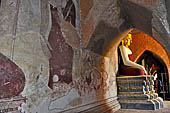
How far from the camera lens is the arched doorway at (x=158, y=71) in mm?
8195

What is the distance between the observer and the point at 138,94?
4.63 m

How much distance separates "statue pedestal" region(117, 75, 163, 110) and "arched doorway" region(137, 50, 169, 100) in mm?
3532

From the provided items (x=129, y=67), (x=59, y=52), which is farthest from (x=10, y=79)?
(x=129, y=67)

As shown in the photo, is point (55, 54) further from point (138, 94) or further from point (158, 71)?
point (158, 71)

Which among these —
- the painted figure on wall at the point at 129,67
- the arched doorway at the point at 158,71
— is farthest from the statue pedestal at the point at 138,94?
the arched doorway at the point at 158,71

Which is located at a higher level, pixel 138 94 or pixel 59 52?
pixel 59 52

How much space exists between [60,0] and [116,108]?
10.8ft

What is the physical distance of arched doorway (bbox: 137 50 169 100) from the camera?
8.20m

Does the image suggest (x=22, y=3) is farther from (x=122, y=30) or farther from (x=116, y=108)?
(x=116, y=108)

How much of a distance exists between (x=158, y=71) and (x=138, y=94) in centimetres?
484

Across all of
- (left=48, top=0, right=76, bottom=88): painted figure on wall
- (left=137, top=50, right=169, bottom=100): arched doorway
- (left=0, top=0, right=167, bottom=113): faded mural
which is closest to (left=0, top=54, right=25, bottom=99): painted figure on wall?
(left=0, top=0, right=167, bottom=113): faded mural

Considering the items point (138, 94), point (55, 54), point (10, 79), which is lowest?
point (138, 94)

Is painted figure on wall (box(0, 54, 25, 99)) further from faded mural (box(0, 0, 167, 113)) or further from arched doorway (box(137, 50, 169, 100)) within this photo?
arched doorway (box(137, 50, 169, 100))

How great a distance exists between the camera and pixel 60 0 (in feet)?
9.44
